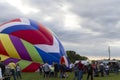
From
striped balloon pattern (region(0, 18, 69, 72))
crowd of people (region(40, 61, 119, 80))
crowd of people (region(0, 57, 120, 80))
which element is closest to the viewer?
crowd of people (region(0, 57, 120, 80))

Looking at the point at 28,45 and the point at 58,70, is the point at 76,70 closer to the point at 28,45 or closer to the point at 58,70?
the point at 58,70

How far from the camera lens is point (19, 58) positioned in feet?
119

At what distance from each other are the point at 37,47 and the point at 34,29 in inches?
80.8

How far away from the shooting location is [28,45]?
36.5 metres

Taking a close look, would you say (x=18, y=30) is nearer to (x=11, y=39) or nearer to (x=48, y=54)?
(x=11, y=39)

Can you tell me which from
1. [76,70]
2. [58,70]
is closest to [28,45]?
[58,70]

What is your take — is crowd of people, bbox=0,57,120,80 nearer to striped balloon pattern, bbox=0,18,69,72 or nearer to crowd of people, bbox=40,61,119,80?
crowd of people, bbox=40,61,119,80

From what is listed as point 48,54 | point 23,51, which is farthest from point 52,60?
point 23,51

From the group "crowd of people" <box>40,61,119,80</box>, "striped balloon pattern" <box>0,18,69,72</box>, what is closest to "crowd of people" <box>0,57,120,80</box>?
"crowd of people" <box>40,61,119,80</box>

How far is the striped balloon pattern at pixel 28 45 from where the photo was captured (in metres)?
36.2

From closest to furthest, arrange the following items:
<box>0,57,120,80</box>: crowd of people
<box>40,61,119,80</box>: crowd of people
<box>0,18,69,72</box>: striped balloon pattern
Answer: <box>0,57,120,80</box>: crowd of people
<box>40,61,119,80</box>: crowd of people
<box>0,18,69,72</box>: striped balloon pattern

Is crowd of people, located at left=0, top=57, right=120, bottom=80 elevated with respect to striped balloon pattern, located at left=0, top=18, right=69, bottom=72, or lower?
lower

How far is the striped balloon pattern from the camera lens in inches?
1426

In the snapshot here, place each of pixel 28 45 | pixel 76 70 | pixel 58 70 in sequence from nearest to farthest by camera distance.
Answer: pixel 76 70 < pixel 58 70 < pixel 28 45
